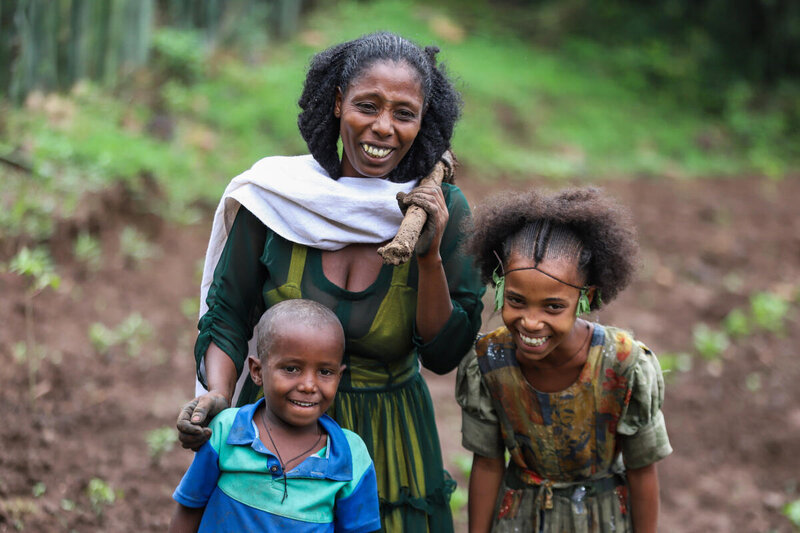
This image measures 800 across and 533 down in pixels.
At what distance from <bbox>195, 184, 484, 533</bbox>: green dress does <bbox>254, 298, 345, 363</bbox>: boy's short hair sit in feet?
0.53

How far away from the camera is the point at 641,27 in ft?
43.8

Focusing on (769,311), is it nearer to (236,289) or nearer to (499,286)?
(499,286)

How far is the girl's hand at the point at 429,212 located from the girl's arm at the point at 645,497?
0.85m

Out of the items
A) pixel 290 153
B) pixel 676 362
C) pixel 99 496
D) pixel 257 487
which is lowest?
pixel 99 496

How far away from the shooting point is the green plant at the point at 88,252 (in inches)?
224

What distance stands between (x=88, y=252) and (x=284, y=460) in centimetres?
398

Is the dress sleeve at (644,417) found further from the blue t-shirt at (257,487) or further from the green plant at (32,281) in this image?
the green plant at (32,281)

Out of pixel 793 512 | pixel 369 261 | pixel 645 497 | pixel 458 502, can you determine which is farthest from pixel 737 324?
pixel 369 261

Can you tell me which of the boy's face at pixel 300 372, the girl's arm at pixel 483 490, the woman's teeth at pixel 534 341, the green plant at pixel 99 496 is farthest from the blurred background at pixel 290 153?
the girl's arm at pixel 483 490

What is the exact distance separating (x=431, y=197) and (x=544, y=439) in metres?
0.76

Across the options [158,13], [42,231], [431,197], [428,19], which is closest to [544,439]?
[431,197]

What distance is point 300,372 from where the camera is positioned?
2.17m

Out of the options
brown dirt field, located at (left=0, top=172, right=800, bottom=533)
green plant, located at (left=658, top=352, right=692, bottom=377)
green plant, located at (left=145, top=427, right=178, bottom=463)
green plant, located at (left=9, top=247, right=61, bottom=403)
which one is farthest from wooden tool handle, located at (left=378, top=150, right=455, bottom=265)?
green plant, located at (left=658, top=352, right=692, bottom=377)

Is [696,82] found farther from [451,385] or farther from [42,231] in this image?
[42,231]
